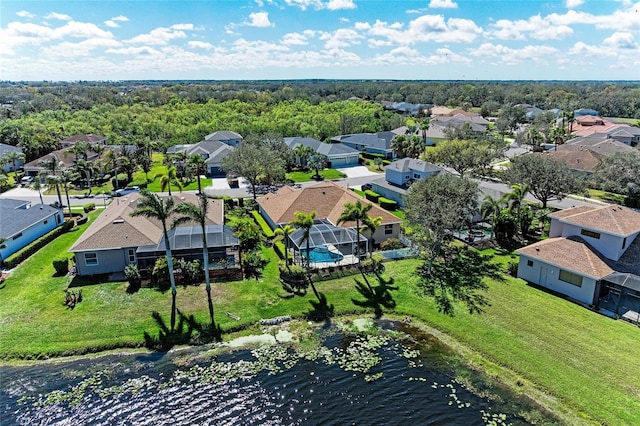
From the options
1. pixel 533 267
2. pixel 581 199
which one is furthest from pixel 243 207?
pixel 581 199

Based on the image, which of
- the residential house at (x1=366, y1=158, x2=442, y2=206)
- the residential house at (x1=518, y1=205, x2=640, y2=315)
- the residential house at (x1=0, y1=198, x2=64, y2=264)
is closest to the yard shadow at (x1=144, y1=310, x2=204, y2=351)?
the residential house at (x1=0, y1=198, x2=64, y2=264)

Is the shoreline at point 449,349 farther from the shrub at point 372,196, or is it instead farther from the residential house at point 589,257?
the shrub at point 372,196

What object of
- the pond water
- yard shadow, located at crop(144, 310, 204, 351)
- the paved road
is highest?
the paved road

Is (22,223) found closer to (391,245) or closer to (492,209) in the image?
(391,245)

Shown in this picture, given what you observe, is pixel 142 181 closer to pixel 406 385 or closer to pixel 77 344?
pixel 77 344

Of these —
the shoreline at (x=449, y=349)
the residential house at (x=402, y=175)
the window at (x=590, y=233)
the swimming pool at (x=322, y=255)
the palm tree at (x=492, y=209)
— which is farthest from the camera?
the residential house at (x=402, y=175)

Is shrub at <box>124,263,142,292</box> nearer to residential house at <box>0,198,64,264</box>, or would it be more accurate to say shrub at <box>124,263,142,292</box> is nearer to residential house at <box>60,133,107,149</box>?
residential house at <box>0,198,64,264</box>

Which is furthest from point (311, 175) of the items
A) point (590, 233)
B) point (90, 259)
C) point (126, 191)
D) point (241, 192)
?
point (590, 233)

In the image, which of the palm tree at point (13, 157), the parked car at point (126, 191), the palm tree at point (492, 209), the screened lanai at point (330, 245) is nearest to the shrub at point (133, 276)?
the screened lanai at point (330, 245)
